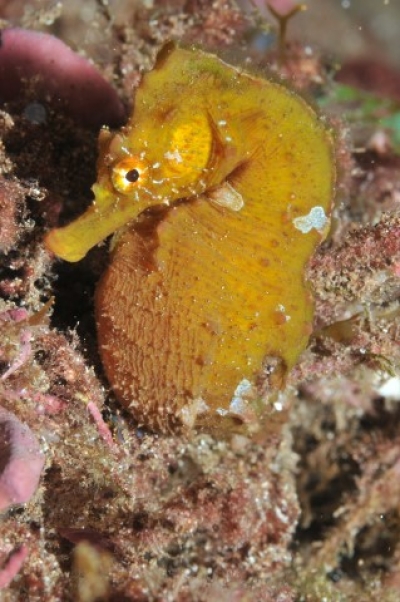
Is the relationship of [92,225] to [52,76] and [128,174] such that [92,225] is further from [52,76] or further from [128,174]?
[52,76]

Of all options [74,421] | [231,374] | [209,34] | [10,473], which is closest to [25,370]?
[74,421]

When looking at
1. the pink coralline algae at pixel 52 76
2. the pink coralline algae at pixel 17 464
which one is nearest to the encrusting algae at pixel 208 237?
the pink coralline algae at pixel 17 464

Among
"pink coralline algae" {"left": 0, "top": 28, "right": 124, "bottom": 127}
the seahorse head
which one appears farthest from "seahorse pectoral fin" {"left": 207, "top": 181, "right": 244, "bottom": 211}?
"pink coralline algae" {"left": 0, "top": 28, "right": 124, "bottom": 127}

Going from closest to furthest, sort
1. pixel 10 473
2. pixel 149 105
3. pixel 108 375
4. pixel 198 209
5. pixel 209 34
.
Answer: pixel 10 473, pixel 149 105, pixel 198 209, pixel 108 375, pixel 209 34

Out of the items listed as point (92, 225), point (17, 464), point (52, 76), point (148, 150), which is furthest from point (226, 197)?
point (17, 464)

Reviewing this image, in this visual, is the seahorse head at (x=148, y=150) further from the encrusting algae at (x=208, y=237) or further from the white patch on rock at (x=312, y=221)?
the white patch on rock at (x=312, y=221)

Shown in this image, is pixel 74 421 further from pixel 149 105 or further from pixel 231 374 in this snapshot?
pixel 149 105

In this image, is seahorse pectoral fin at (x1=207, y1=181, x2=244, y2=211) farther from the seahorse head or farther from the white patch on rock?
the white patch on rock

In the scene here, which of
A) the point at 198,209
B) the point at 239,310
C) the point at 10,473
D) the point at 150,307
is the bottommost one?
the point at 10,473
